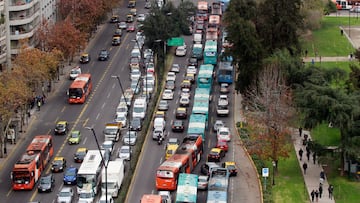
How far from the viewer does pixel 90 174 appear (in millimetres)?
101938

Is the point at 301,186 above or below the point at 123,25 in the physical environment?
below

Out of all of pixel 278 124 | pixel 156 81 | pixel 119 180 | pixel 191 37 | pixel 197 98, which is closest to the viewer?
pixel 119 180

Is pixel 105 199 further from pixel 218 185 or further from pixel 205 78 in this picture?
pixel 205 78

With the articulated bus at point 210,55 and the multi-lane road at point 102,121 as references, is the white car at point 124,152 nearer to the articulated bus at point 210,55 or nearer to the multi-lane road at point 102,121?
the multi-lane road at point 102,121

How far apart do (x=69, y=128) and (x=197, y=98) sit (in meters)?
19.4

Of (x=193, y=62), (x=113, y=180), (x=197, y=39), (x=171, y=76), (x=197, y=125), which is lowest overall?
(x=113, y=180)

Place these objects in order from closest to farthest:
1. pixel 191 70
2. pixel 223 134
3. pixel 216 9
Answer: pixel 223 134 < pixel 191 70 < pixel 216 9

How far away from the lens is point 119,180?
4033 inches

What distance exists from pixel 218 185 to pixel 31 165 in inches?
850

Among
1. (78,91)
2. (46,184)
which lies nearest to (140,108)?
(78,91)

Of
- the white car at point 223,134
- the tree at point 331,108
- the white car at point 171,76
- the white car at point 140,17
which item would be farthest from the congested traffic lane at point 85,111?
the tree at point 331,108

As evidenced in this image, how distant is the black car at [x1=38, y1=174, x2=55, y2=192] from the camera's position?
338 feet

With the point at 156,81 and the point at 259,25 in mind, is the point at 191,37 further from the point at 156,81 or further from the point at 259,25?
the point at 259,25

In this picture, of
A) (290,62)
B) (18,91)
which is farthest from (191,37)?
(18,91)
